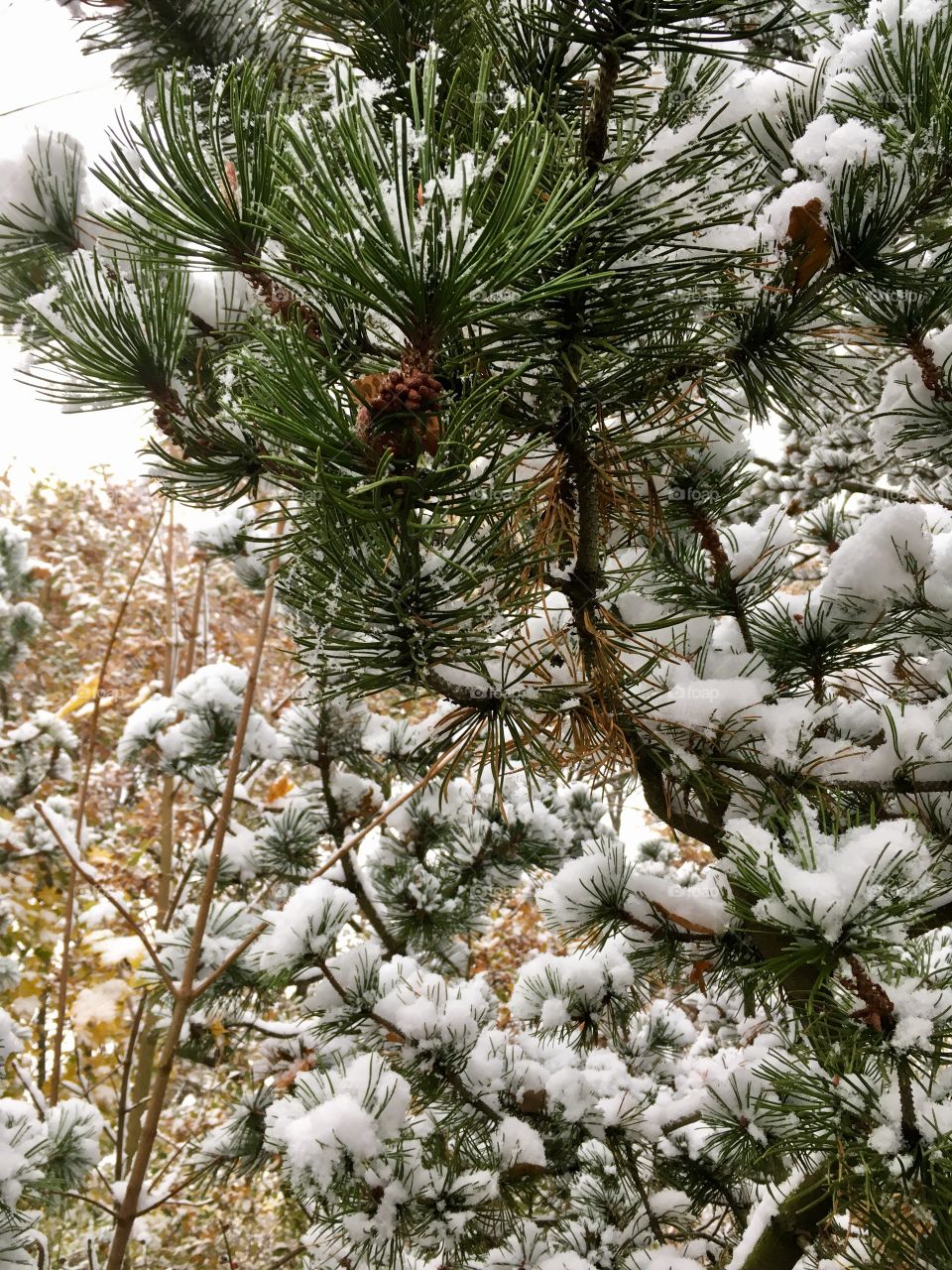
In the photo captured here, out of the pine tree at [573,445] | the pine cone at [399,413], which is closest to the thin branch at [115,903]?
the pine tree at [573,445]

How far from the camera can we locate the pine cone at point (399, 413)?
0.51 m

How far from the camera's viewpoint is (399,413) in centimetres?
51

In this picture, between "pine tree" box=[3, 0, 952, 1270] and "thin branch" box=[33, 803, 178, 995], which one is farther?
"thin branch" box=[33, 803, 178, 995]

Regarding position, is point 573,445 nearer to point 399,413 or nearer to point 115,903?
point 399,413

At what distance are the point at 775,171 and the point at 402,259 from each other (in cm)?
73

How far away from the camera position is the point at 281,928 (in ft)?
4.71

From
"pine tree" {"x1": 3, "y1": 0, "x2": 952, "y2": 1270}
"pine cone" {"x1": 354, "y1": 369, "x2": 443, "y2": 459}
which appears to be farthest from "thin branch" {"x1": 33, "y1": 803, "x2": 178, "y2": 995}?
"pine cone" {"x1": 354, "y1": 369, "x2": 443, "y2": 459}

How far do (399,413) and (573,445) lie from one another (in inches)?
11.6

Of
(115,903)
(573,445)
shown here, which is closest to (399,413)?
(573,445)

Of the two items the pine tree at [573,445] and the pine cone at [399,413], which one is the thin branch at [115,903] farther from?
the pine cone at [399,413]

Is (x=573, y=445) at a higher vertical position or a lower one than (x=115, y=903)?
higher

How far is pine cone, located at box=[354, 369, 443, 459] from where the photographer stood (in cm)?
51

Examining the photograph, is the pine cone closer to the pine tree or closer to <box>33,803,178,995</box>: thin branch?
the pine tree

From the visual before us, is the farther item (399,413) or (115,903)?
(115,903)
